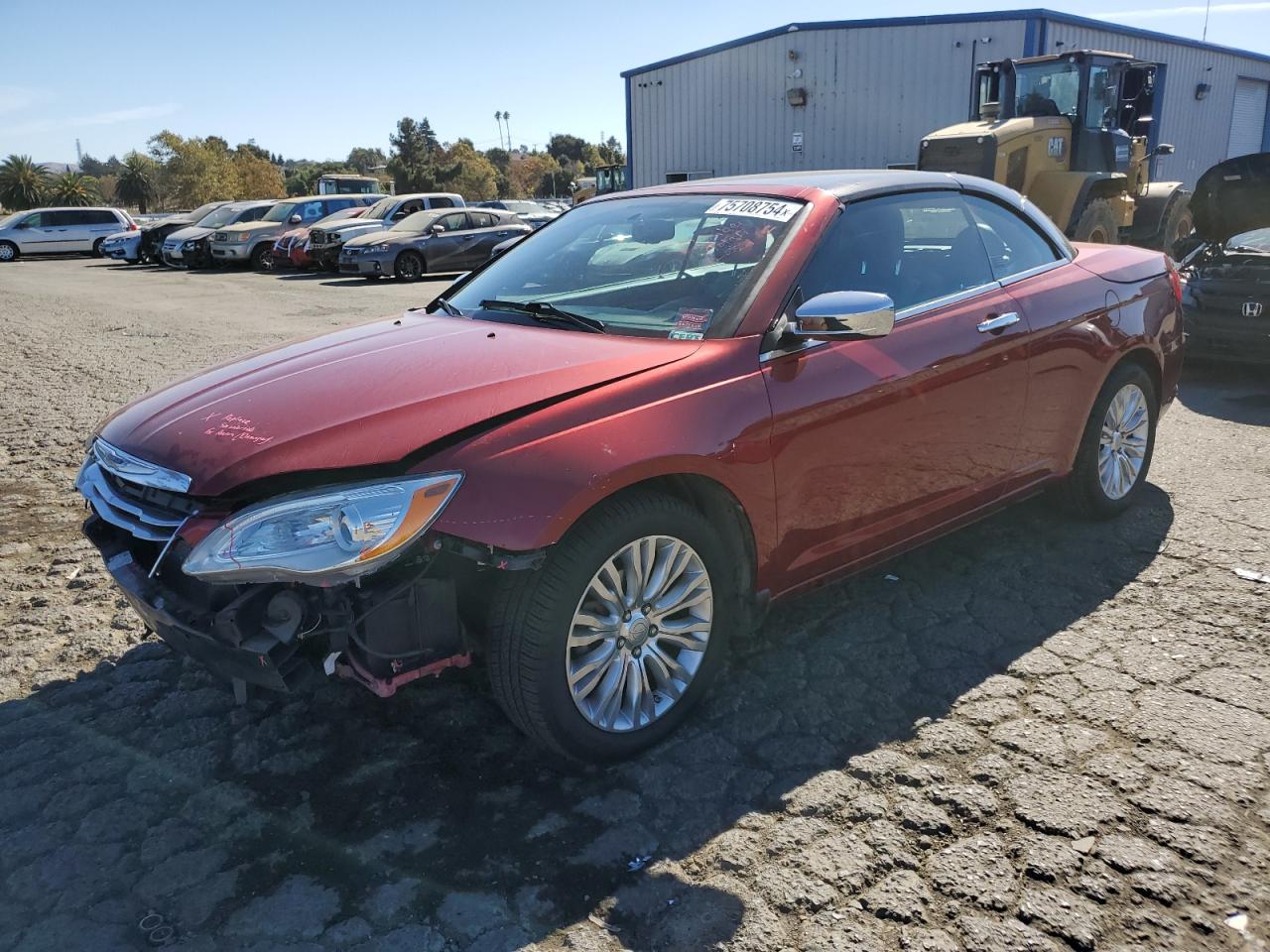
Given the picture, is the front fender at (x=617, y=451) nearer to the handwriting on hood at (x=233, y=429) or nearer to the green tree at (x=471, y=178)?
the handwriting on hood at (x=233, y=429)

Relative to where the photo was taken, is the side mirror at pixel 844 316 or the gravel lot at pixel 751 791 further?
the side mirror at pixel 844 316

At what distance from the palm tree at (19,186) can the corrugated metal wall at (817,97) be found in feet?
151

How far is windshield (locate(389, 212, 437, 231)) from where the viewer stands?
64.1 ft

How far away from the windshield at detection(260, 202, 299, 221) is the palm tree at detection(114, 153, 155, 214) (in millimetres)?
53602

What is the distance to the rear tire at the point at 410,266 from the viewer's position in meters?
19.0

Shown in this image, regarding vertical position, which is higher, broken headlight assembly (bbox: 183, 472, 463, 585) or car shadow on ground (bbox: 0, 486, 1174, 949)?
broken headlight assembly (bbox: 183, 472, 463, 585)

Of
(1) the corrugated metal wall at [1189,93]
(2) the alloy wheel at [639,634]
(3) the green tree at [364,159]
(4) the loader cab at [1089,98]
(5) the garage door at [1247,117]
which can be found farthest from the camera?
(3) the green tree at [364,159]

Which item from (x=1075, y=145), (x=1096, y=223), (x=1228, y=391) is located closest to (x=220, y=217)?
(x=1075, y=145)

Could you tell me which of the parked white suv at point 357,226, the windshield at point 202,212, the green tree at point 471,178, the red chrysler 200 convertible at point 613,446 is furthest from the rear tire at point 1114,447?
the green tree at point 471,178

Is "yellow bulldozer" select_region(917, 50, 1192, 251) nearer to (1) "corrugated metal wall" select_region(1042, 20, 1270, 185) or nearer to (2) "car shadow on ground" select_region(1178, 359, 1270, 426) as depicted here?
(2) "car shadow on ground" select_region(1178, 359, 1270, 426)

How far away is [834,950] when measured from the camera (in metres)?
2.22

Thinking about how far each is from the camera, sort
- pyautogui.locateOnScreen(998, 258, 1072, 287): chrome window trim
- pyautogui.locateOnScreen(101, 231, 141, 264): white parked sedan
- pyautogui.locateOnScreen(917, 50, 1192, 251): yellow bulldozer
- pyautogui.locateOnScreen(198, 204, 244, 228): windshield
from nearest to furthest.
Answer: pyautogui.locateOnScreen(998, 258, 1072, 287): chrome window trim, pyautogui.locateOnScreen(917, 50, 1192, 251): yellow bulldozer, pyautogui.locateOnScreen(198, 204, 244, 228): windshield, pyautogui.locateOnScreen(101, 231, 141, 264): white parked sedan

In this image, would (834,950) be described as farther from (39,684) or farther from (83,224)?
(83,224)

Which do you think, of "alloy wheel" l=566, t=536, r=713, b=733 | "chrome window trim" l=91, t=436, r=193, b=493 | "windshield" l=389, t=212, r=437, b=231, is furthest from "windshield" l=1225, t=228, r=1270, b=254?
"windshield" l=389, t=212, r=437, b=231
